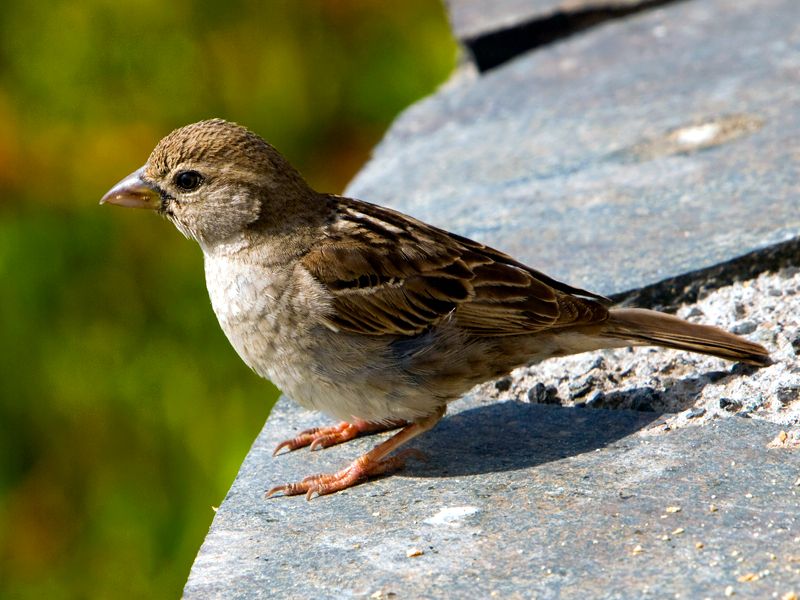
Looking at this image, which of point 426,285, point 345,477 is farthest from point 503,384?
point 345,477

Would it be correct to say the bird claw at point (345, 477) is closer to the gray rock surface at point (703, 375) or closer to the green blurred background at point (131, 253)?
the gray rock surface at point (703, 375)

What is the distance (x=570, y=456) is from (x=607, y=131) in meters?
1.64

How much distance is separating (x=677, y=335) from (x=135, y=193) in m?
1.46

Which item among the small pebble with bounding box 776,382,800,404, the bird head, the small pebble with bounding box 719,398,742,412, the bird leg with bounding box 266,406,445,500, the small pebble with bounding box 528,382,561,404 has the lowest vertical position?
the small pebble with bounding box 528,382,561,404

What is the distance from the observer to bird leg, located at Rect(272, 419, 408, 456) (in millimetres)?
2898

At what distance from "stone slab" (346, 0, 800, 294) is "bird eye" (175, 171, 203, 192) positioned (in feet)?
2.27

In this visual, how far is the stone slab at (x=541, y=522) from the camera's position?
1.96 meters

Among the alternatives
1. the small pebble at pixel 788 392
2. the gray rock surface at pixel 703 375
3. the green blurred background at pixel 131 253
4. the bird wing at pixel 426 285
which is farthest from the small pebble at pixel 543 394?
the green blurred background at pixel 131 253

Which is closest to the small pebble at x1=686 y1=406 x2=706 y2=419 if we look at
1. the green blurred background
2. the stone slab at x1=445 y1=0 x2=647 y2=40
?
the green blurred background

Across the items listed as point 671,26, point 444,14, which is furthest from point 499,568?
point 444,14

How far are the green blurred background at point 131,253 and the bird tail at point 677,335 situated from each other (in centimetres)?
190

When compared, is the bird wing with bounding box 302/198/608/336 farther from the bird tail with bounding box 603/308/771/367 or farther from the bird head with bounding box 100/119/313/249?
the bird head with bounding box 100/119/313/249

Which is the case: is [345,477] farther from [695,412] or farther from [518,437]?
[695,412]

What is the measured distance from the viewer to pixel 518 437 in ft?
8.84
